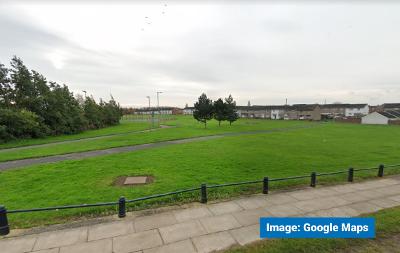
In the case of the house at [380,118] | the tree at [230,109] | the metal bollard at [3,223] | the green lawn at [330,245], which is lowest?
the house at [380,118]

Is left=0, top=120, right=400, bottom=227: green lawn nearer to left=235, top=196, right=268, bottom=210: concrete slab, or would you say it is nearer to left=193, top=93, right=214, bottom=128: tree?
left=235, top=196, right=268, bottom=210: concrete slab

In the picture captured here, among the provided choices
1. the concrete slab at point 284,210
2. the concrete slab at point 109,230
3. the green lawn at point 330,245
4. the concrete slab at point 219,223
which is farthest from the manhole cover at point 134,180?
the green lawn at point 330,245

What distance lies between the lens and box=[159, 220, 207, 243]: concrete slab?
4.35 metres

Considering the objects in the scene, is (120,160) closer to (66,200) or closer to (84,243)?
(66,200)

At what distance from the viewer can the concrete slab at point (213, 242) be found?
3.98 metres

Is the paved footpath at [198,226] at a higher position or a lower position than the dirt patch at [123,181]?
higher

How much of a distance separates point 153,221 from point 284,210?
359cm

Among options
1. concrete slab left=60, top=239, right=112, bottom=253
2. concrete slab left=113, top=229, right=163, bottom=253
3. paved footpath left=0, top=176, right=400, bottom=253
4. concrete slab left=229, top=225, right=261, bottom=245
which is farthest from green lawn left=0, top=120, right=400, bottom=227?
concrete slab left=229, top=225, right=261, bottom=245

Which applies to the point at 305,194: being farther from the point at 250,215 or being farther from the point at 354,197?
the point at 250,215

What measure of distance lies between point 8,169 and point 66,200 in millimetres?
7472

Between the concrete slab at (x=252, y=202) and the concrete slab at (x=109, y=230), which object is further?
the concrete slab at (x=252, y=202)

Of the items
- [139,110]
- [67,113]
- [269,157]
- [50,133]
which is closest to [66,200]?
[269,157]

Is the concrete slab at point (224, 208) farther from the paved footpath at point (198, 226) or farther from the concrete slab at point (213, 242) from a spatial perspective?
the concrete slab at point (213, 242)

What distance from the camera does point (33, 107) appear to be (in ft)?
88.9
